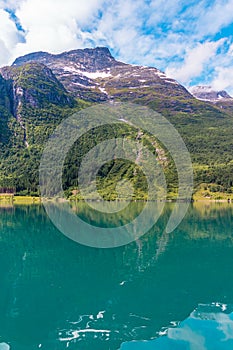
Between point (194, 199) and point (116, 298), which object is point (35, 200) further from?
point (116, 298)

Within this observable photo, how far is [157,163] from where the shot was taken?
190 m

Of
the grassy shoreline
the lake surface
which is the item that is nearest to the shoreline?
the grassy shoreline

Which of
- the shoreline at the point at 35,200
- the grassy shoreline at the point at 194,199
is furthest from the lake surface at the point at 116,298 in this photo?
the grassy shoreline at the point at 194,199

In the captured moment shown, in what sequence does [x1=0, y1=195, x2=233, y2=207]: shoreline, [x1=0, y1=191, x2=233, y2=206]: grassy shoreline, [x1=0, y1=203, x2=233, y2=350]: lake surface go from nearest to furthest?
1. [x1=0, y1=203, x2=233, y2=350]: lake surface
2. [x1=0, y1=195, x2=233, y2=207]: shoreline
3. [x1=0, y1=191, x2=233, y2=206]: grassy shoreline

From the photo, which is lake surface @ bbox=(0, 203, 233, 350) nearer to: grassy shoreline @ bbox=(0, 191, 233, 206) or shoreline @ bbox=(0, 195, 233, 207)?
shoreline @ bbox=(0, 195, 233, 207)

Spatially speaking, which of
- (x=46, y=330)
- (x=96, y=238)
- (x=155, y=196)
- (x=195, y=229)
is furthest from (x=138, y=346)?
(x=155, y=196)

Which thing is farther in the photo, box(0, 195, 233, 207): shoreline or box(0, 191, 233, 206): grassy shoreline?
box(0, 191, 233, 206): grassy shoreline

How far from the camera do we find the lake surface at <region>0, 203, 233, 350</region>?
18641mm

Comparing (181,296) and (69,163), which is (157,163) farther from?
(181,296)

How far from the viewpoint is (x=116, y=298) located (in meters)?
24.4

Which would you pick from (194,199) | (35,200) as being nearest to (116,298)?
(194,199)

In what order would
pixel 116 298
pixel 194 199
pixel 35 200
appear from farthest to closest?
1. pixel 35 200
2. pixel 194 199
3. pixel 116 298

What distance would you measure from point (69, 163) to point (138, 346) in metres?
174

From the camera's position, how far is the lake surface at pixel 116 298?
61.2 ft
